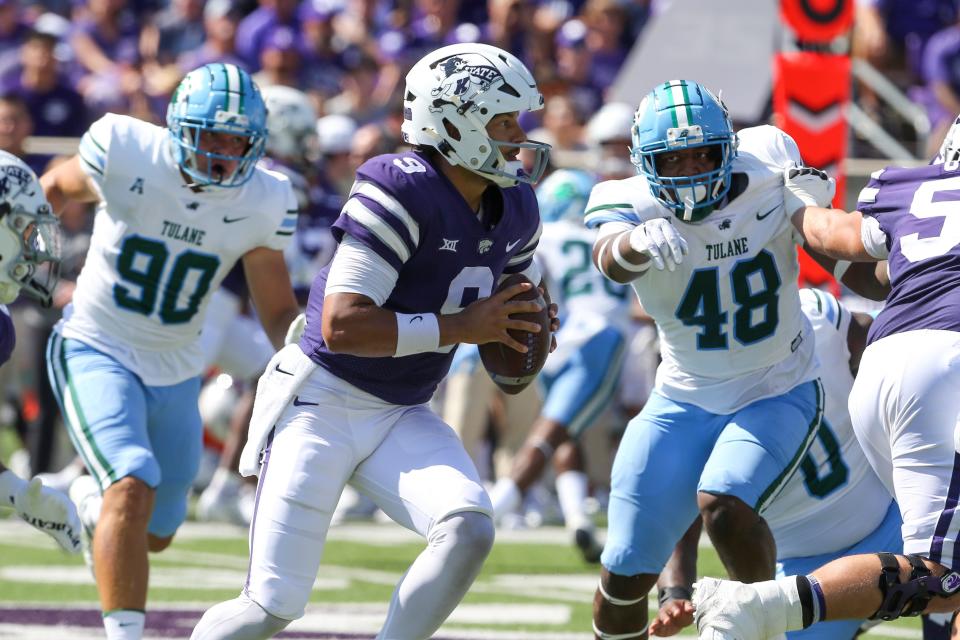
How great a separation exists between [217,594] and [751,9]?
523 centimetres

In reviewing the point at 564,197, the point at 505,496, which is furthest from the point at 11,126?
the point at 505,496

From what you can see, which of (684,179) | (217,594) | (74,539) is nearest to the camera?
(684,179)

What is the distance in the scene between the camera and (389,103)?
10.9 meters

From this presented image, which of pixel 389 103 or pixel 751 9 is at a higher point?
pixel 751 9

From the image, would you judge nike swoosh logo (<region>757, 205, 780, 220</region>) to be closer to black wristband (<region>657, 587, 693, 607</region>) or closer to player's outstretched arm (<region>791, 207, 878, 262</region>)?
player's outstretched arm (<region>791, 207, 878, 262</region>)

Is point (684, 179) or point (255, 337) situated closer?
point (684, 179)

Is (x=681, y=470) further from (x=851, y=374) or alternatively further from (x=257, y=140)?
(x=257, y=140)

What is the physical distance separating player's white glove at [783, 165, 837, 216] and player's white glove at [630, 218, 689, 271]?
19.7 inches

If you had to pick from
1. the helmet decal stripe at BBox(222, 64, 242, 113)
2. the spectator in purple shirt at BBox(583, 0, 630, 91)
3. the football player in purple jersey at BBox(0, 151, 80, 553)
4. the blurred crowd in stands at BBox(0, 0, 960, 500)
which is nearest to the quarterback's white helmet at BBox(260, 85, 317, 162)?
the blurred crowd in stands at BBox(0, 0, 960, 500)

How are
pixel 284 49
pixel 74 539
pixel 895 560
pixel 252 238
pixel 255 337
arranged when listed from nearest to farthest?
pixel 895 560 < pixel 74 539 < pixel 252 238 < pixel 255 337 < pixel 284 49

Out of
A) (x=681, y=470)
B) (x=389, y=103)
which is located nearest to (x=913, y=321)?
(x=681, y=470)

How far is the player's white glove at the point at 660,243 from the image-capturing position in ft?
13.9

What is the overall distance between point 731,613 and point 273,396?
124cm

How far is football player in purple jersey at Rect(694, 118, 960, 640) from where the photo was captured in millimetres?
3863
